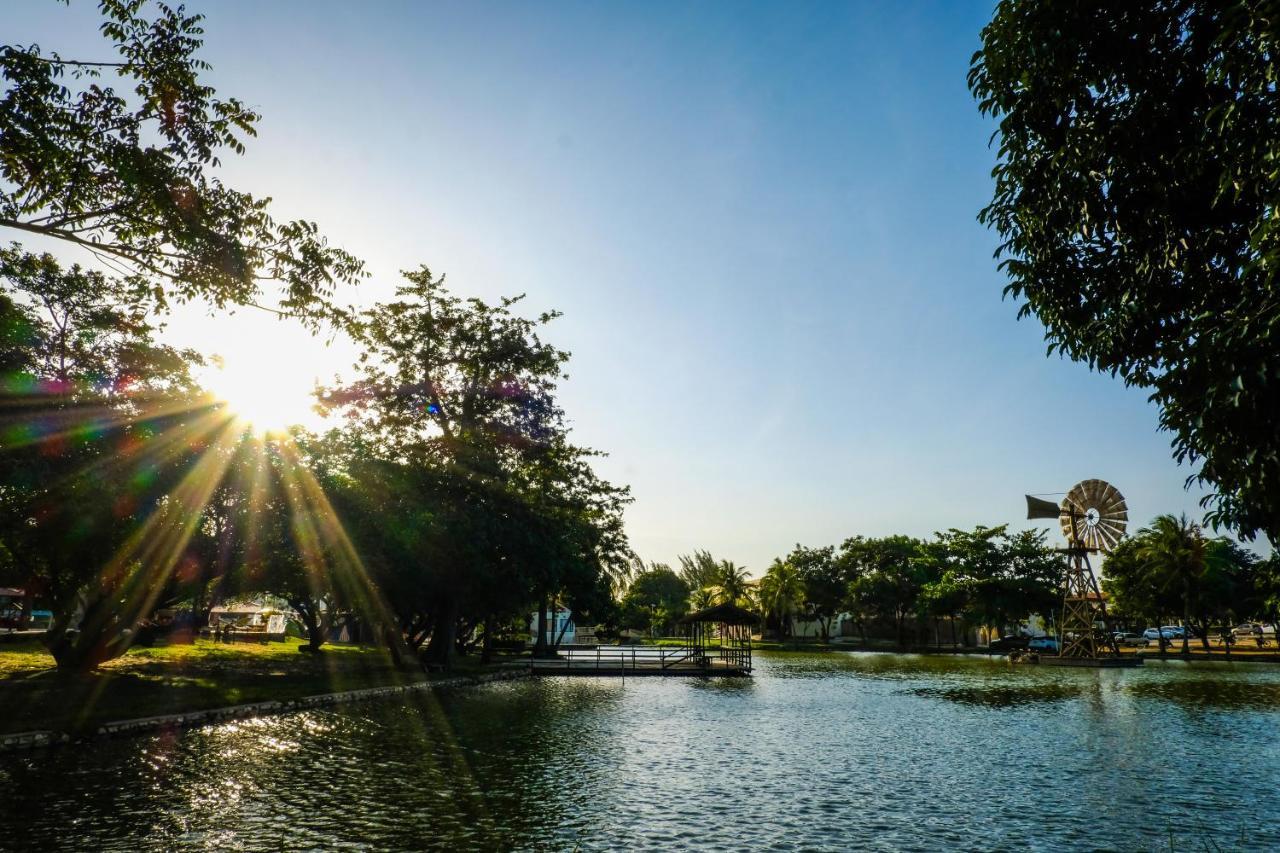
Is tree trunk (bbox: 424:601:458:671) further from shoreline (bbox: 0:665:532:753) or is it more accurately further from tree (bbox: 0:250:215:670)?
tree (bbox: 0:250:215:670)

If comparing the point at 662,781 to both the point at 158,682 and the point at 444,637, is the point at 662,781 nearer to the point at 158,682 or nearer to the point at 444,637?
the point at 158,682

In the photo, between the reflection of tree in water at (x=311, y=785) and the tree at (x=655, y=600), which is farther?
the tree at (x=655, y=600)

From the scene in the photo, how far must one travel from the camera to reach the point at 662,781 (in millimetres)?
14320

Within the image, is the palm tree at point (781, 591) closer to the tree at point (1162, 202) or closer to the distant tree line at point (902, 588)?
the distant tree line at point (902, 588)

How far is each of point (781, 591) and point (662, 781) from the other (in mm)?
80146

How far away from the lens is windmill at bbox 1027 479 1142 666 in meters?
53.8

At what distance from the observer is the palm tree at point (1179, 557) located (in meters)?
63.4

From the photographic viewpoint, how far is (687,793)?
43.8 ft

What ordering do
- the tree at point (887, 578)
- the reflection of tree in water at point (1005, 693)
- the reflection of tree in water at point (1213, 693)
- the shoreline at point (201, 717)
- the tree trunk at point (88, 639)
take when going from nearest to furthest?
the shoreline at point (201, 717)
the tree trunk at point (88, 639)
the reflection of tree in water at point (1213, 693)
the reflection of tree in water at point (1005, 693)
the tree at point (887, 578)

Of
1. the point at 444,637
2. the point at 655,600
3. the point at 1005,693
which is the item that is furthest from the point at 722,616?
the point at 655,600

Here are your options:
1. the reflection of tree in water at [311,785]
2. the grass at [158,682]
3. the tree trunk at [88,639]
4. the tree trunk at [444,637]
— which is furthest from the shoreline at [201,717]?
the tree trunk at [88,639]

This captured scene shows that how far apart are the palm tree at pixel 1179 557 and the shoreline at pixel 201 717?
2481 inches

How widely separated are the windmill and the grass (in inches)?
1676

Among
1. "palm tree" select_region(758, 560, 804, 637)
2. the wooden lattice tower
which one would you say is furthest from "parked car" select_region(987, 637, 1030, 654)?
"palm tree" select_region(758, 560, 804, 637)
